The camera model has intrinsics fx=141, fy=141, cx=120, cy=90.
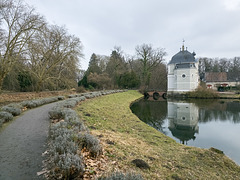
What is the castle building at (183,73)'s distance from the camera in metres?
33.7

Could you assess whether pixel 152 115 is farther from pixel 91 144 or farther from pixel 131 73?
pixel 131 73

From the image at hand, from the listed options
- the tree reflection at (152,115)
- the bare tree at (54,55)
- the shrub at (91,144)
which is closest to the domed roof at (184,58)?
the tree reflection at (152,115)

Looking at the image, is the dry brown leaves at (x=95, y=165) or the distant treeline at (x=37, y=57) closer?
the dry brown leaves at (x=95, y=165)

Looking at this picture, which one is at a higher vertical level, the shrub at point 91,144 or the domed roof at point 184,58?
the domed roof at point 184,58

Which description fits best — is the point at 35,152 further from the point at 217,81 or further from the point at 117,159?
the point at 217,81

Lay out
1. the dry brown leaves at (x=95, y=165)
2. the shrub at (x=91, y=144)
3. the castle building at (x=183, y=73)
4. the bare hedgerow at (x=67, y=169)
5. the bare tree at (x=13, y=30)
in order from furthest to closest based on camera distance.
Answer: the castle building at (x=183, y=73), the bare tree at (x=13, y=30), the shrub at (x=91, y=144), the dry brown leaves at (x=95, y=165), the bare hedgerow at (x=67, y=169)

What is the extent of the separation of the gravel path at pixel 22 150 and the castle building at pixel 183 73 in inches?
1351

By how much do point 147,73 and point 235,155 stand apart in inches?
1378

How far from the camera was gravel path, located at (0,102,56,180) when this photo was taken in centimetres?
276

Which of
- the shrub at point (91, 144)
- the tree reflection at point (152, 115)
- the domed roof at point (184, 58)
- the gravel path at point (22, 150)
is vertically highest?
the domed roof at point (184, 58)

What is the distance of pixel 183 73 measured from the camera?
34469 millimetres

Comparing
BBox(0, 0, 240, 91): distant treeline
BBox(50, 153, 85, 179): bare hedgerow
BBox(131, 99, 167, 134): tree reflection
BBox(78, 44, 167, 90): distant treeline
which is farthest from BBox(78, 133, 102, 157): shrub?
BBox(78, 44, 167, 90): distant treeline

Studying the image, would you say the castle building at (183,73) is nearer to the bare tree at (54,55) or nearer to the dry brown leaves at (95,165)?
the bare tree at (54,55)

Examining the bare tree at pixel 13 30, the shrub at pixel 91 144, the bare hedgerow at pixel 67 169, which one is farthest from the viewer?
the bare tree at pixel 13 30
